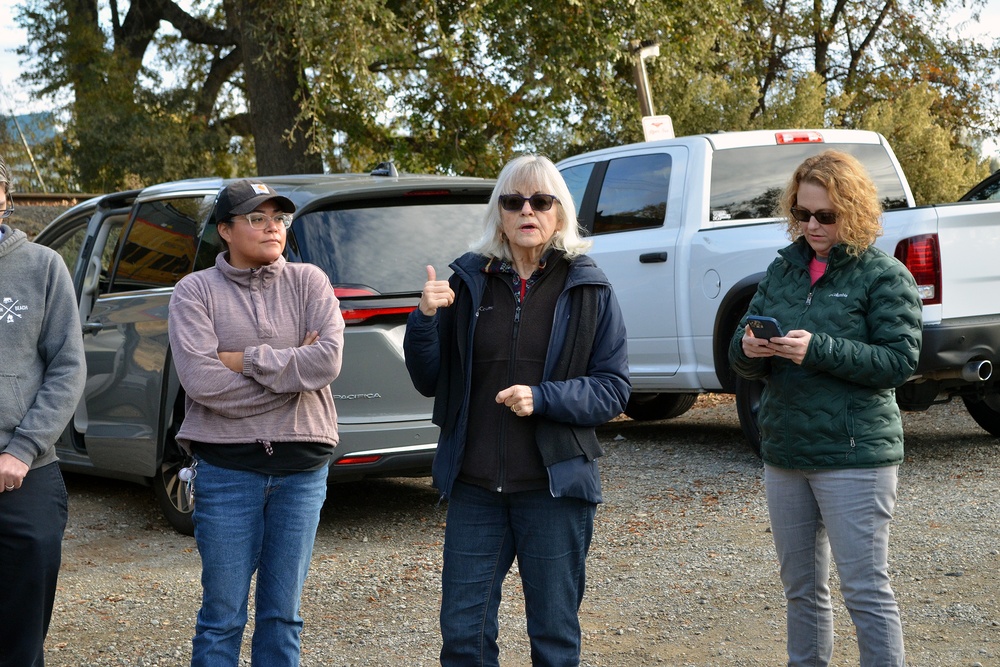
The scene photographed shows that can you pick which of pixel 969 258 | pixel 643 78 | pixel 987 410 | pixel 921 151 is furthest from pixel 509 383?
pixel 921 151

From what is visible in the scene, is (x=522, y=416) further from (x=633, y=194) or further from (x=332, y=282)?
(x=633, y=194)

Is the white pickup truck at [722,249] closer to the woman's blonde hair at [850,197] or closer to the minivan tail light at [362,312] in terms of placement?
the minivan tail light at [362,312]

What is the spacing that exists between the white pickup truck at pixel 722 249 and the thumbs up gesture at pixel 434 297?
4.07m

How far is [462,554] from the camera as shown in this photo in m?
3.27

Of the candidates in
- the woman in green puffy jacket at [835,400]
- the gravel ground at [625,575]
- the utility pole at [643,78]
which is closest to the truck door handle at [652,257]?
the gravel ground at [625,575]

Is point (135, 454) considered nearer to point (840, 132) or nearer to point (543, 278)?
point (543, 278)

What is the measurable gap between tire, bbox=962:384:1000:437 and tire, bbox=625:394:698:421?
8.26ft

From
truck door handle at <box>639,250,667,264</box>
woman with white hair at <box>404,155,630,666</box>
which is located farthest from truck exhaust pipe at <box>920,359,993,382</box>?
woman with white hair at <box>404,155,630,666</box>

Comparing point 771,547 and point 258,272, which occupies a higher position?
point 258,272

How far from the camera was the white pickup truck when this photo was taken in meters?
6.53

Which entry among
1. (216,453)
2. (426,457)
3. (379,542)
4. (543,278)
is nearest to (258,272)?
(216,453)

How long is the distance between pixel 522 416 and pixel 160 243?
4054mm

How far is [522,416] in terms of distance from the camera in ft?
10.4

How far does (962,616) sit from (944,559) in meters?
0.84
